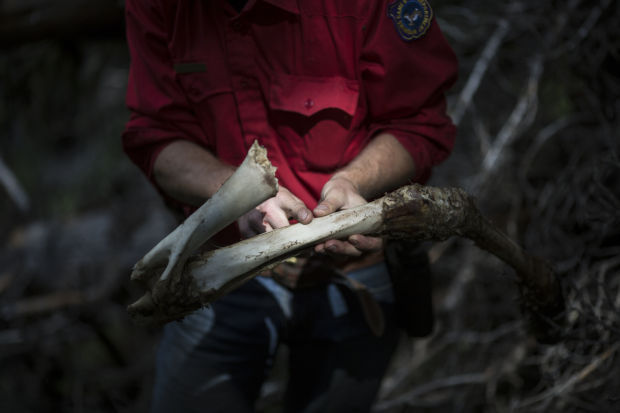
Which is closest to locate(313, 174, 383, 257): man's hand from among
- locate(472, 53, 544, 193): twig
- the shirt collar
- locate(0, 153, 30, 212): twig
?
the shirt collar

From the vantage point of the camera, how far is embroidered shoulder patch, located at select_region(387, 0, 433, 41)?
99 cm

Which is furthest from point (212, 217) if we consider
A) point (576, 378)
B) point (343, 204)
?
point (576, 378)

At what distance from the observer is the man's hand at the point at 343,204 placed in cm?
94

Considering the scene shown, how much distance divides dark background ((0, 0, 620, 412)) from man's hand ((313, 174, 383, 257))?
3.20 feet

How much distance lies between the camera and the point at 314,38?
1000 millimetres

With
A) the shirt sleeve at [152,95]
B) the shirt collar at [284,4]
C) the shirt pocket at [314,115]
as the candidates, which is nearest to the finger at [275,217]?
the shirt pocket at [314,115]

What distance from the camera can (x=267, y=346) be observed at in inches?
49.8

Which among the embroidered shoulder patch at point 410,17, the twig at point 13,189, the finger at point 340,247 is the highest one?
the embroidered shoulder patch at point 410,17

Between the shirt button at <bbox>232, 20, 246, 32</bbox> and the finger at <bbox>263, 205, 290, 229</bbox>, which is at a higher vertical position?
the shirt button at <bbox>232, 20, 246, 32</bbox>

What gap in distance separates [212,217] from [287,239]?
0.52ft

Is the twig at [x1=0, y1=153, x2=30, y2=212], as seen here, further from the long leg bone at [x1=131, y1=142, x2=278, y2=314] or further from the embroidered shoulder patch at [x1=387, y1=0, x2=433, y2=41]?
the embroidered shoulder patch at [x1=387, y1=0, x2=433, y2=41]

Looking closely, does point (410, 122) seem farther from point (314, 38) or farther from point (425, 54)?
point (314, 38)

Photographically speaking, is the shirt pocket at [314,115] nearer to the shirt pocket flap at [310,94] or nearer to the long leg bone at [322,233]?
the shirt pocket flap at [310,94]

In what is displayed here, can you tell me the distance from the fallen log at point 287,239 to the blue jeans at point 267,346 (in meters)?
0.31
